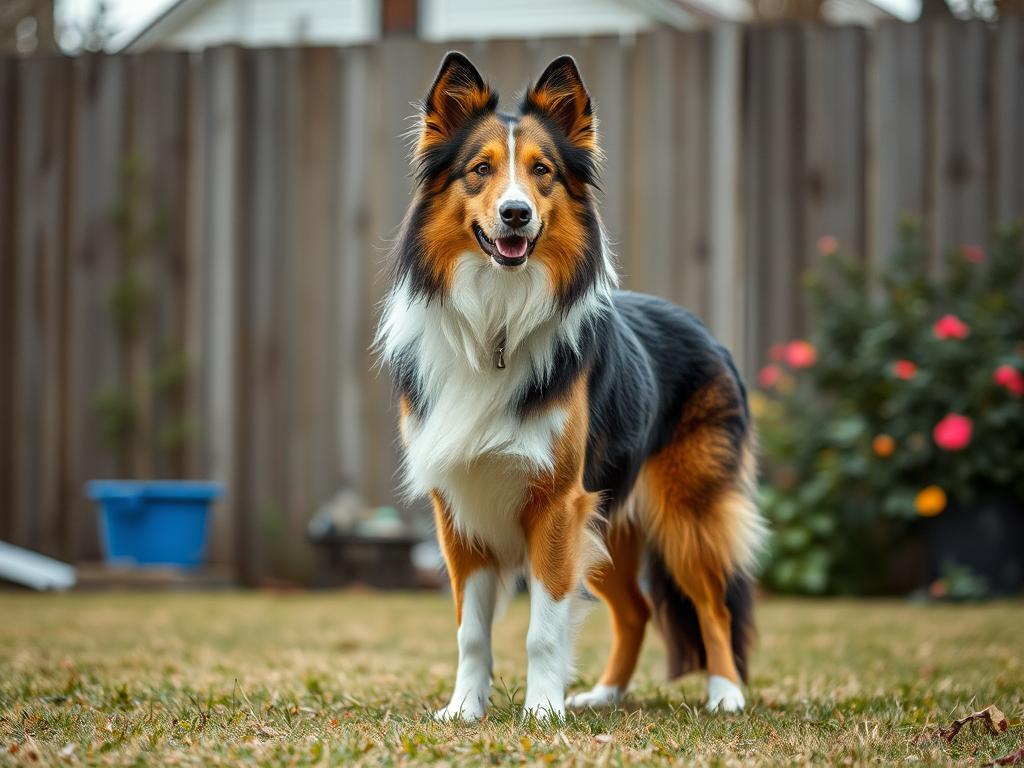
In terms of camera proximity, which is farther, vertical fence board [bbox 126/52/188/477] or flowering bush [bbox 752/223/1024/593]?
vertical fence board [bbox 126/52/188/477]

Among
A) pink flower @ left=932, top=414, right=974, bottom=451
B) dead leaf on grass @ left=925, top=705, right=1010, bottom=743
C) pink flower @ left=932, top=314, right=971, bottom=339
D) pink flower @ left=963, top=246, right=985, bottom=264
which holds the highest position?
pink flower @ left=963, top=246, right=985, bottom=264

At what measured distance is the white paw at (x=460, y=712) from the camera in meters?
3.25

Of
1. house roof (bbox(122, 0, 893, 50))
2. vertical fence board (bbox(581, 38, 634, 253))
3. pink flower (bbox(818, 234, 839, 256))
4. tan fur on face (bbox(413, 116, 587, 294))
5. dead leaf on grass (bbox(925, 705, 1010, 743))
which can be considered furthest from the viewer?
house roof (bbox(122, 0, 893, 50))

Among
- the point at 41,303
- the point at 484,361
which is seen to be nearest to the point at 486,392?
the point at 484,361

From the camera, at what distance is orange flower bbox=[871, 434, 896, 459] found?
22.2ft

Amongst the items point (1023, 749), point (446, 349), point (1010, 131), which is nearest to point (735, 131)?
point (1010, 131)

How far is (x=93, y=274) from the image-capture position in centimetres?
792

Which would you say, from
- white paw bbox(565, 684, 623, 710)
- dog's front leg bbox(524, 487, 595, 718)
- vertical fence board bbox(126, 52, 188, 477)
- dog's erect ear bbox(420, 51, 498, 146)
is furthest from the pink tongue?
vertical fence board bbox(126, 52, 188, 477)

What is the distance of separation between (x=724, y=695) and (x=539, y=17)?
12814 mm

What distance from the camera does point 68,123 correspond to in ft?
26.3

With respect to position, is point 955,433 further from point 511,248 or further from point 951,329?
point 511,248

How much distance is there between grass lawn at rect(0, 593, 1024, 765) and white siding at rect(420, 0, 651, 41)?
33.5 feet

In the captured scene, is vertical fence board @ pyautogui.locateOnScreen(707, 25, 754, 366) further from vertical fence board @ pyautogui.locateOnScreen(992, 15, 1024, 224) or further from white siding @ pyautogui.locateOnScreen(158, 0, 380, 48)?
white siding @ pyautogui.locateOnScreen(158, 0, 380, 48)

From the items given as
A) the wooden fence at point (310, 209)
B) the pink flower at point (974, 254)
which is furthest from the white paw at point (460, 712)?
the pink flower at point (974, 254)
